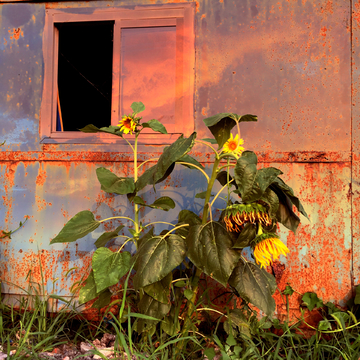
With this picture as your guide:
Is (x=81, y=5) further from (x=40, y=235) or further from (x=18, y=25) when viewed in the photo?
(x=40, y=235)

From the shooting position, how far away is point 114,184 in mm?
1510

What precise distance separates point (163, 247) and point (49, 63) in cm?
172

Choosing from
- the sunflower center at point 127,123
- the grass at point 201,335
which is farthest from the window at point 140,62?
the grass at point 201,335

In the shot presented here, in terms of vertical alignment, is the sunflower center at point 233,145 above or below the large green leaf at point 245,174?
above

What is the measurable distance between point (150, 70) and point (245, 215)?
4.66 feet

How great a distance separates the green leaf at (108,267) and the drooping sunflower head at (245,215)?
1.79ft

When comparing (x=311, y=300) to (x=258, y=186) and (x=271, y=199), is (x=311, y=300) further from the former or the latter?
(x=258, y=186)

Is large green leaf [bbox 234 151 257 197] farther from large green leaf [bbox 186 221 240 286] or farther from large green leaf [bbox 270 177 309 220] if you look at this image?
large green leaf [bbox 186 221 240 286]

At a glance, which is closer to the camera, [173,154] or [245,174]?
[245,174]

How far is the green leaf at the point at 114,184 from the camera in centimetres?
147

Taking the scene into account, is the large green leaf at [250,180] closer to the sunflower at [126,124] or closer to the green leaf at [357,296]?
the sunflower at [126,124]

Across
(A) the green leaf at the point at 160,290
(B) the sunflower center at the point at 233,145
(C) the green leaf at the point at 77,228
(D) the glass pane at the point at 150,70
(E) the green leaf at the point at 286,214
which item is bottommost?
(A) the green leaf at the point at 160,290

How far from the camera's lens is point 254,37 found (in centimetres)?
194

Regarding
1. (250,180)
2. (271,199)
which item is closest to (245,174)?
(250,180)
